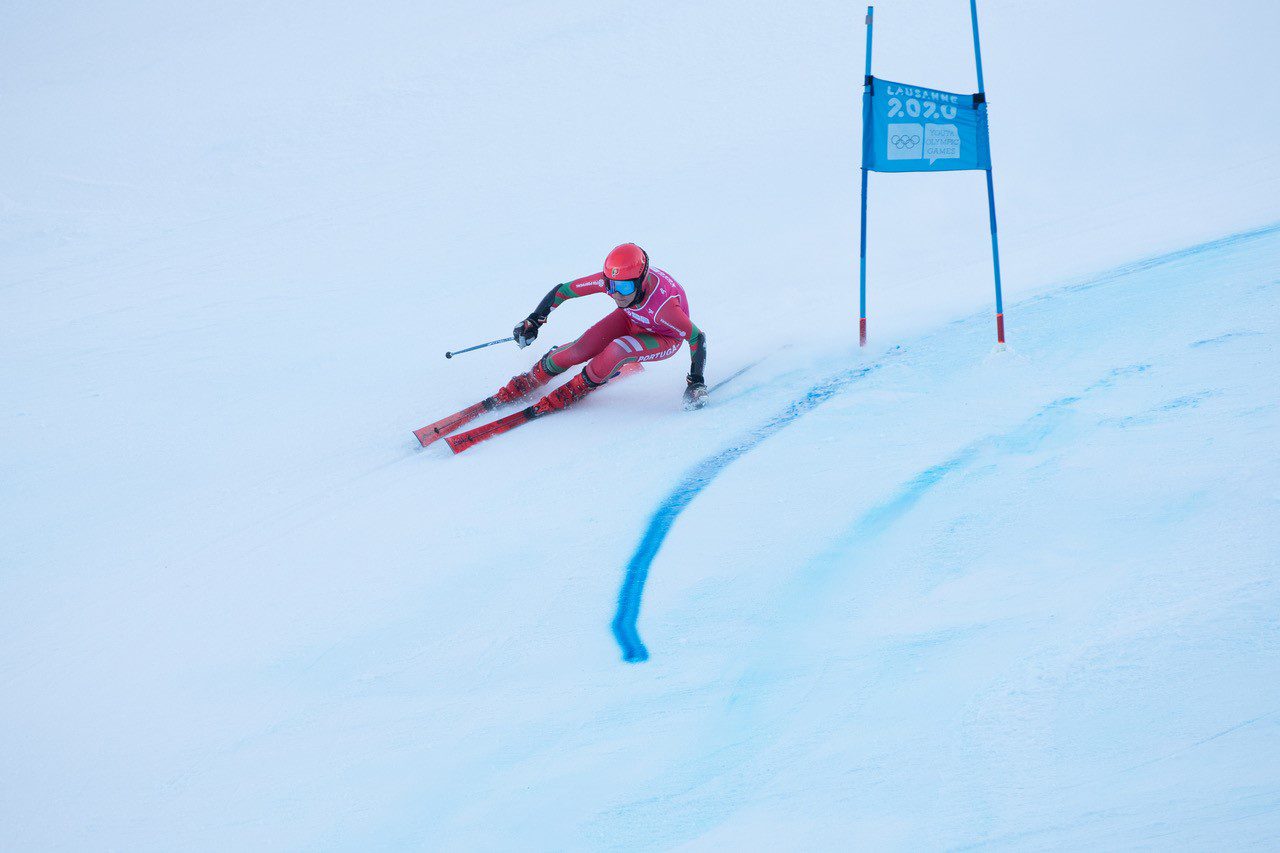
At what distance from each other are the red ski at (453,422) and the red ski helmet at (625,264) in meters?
1.06

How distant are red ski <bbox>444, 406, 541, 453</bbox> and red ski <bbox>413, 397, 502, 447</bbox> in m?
0.13

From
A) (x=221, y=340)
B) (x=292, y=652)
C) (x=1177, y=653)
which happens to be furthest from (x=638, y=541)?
(x=221, y=340)

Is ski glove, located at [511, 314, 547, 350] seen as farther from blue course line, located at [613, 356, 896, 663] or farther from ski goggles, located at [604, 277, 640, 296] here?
blue course line, located at [613, 356, 896, 663]

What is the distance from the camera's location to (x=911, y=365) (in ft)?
17.3

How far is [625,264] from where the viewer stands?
4.62m

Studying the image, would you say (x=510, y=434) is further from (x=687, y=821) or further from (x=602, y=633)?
(x=687, y=821)

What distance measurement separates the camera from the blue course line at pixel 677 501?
3566mm

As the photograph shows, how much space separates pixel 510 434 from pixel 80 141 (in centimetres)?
610

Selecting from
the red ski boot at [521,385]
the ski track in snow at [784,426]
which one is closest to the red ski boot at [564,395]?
the red ski boot at [521,385]

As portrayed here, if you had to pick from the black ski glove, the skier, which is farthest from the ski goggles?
the black ski glove

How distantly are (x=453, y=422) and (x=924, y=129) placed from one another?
290 cm

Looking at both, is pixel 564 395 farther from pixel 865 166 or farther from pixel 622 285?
pixel 865 166

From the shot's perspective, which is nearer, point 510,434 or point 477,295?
point 510,434

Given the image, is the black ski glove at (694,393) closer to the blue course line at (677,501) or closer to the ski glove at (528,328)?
the blue course line at (677,501)
